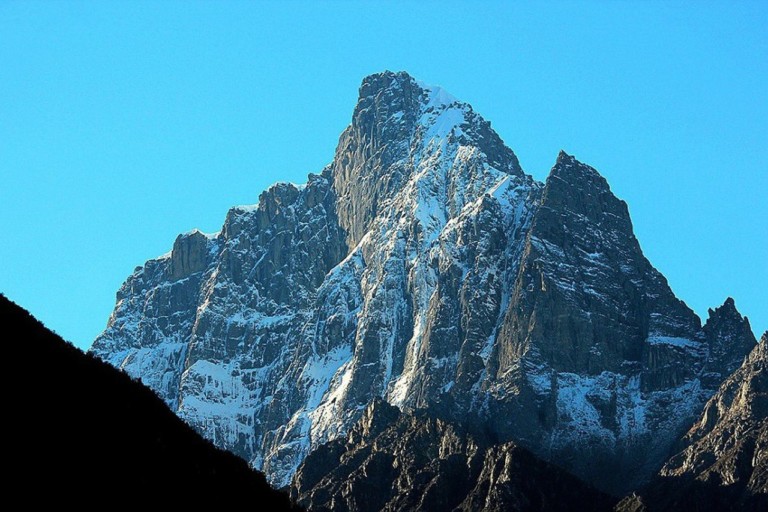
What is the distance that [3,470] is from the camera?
212 feet

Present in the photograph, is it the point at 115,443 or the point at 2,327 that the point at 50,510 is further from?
the point at 2,327

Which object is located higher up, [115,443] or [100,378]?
[100,378]

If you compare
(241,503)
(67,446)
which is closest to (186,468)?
(241,503)

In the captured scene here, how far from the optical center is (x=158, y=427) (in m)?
84.0

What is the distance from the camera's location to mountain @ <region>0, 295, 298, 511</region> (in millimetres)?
67375

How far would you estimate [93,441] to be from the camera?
242ft

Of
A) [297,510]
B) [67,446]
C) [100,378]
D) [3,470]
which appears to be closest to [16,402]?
[67,446]

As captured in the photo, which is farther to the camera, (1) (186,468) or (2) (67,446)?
(1) (186,468)

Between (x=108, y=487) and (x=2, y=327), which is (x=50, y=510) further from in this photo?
(x=2, y=327)

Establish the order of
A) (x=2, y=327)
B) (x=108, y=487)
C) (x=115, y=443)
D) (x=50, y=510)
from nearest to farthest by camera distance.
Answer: (x=50, y=510) → (x=108, y=487) → (x=115, y=443) → (x=2, y=327)

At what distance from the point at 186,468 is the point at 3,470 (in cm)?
1485

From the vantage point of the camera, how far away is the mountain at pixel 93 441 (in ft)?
221

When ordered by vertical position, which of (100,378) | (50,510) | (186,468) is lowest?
(50,510)

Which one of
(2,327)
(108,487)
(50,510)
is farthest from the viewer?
(2,327)
